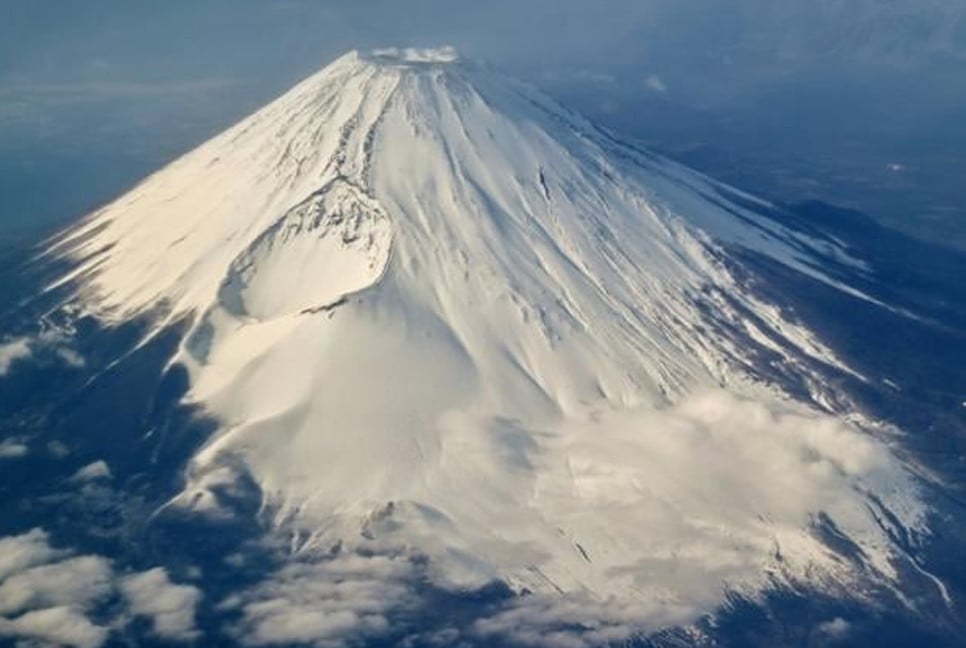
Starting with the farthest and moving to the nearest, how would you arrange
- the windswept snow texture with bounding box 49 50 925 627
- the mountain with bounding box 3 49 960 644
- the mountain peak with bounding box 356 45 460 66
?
the mountain peak with bounding box 356 45 460 66
the windswept snow texture with bounding box 49 50 925 627
the mountain with bounding box 3 49 960 644

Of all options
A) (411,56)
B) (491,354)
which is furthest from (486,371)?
(411,56)

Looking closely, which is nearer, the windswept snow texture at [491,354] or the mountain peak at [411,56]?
the windswept snow texture at [491,354]

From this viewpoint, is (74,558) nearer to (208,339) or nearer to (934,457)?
(208,339)

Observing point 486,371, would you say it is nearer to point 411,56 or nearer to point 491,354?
point 491,354

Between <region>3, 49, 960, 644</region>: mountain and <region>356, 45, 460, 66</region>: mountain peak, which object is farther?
<region>356, 45, 460, 66</region>: mountain peak

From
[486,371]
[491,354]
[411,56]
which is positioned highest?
[411,56]
